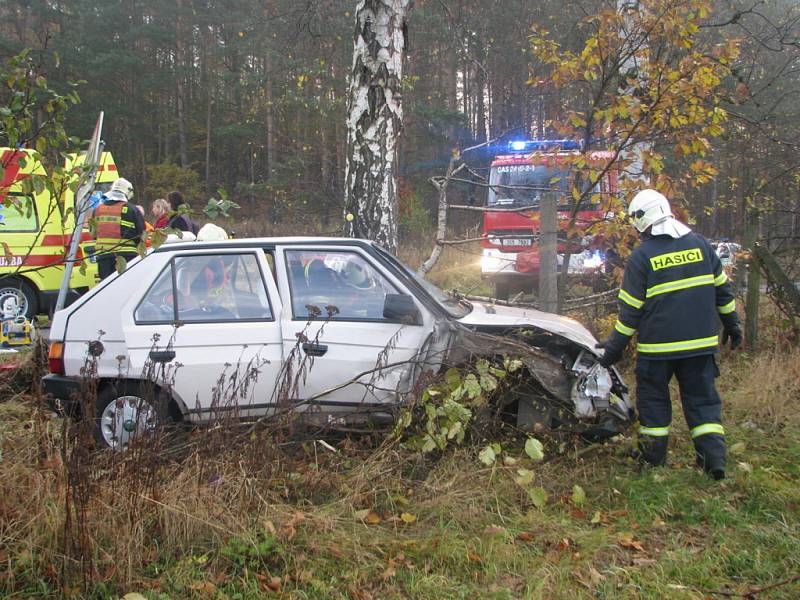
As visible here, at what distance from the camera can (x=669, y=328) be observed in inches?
160

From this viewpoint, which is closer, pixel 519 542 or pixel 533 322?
pixel 519 542

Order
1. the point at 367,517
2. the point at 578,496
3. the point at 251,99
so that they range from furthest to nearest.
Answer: the point at 251,99 < the point at 578,496 < the point at 367,517

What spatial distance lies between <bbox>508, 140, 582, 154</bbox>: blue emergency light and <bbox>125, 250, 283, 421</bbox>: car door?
332 cm

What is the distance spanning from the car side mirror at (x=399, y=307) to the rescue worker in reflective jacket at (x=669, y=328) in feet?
4.14

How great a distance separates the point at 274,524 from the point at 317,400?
1.13 m

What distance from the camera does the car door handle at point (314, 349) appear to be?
4.20 metres

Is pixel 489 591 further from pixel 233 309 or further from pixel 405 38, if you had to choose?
pixel 405 38

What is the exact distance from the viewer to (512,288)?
34.9 feet

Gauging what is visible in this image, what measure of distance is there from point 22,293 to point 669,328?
854 centimetres

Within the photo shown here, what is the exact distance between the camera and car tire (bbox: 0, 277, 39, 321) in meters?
9.05

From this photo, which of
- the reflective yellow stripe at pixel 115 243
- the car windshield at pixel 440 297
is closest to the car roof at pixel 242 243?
the car windshield at pixel 440 297

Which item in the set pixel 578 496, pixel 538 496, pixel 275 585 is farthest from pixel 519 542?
pixel 275 585

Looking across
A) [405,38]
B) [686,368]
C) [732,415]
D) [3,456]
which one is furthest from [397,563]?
[405,38]

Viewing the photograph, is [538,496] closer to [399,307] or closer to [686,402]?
[686,402]
